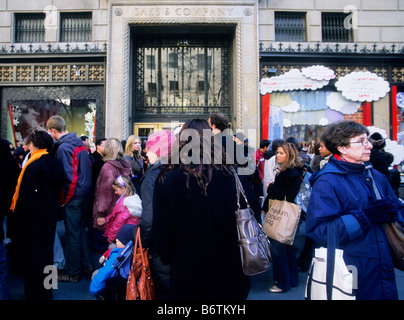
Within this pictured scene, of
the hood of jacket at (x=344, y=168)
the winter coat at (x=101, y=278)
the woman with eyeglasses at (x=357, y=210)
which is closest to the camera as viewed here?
the woman with eyeglasses at (x=357, y=210)

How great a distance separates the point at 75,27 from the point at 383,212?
11.1 m

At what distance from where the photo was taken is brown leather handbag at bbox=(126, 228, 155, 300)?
2449mm

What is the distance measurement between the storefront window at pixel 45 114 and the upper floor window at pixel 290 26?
6983mm

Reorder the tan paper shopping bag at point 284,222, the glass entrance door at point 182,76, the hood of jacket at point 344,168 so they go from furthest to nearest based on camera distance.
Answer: the glass entrance door at point 182,76 → the tan paper shopping bag at point 284,222 → the hood of jacket at point 344,168

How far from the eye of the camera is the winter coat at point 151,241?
2391 mm

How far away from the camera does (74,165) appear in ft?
15.1

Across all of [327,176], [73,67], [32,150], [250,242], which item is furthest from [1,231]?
[73,67]

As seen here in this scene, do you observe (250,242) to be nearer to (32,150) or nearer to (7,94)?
(32,150)

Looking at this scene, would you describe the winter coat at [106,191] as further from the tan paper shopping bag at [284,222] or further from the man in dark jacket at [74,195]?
the tan paper shopping bag at [284,222]

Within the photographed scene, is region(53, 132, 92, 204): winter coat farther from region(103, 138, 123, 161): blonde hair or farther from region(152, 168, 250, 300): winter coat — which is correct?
region(152, 168, 250, 300): winter coat

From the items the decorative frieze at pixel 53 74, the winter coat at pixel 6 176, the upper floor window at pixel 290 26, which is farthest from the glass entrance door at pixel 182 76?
the winter coat at pixel 6 176

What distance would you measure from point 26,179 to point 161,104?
750 centimetres

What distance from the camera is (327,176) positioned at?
2.38m

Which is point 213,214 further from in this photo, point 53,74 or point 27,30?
point 27,30
